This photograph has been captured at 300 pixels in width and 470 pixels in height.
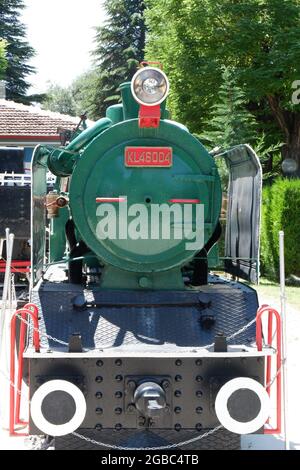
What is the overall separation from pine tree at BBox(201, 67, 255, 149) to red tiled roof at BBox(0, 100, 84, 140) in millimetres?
4730

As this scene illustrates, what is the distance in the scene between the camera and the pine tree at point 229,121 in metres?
18.5

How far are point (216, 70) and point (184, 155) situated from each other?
54.3ft

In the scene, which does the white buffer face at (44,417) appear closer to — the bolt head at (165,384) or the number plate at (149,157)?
the bolt head at (165,384)

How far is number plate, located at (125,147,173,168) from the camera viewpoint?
15.0 feet

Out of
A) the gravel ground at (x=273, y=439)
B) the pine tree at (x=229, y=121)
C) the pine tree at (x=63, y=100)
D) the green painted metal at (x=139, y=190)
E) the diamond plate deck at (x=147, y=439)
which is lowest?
the gravel ground at (x=273, y=439)

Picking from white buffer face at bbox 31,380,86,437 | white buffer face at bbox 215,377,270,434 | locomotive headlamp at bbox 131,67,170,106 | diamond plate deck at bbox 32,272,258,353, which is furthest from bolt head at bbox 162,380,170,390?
locomotive headlamp at bbox 131,67,170,106

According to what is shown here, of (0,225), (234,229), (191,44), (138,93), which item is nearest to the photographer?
(138,93)

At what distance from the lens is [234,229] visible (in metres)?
5.66

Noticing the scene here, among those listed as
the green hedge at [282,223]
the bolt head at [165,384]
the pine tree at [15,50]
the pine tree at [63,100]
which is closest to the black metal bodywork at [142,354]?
the bolt head at [165,384]

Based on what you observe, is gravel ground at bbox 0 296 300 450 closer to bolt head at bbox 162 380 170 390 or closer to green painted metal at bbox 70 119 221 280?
bolt head at bbox 162 380 170 390

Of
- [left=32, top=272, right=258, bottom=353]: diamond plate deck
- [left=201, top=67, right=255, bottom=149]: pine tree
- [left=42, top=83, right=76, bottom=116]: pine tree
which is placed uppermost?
[left=42, top=83, right=76, bottom=116]: pine tree

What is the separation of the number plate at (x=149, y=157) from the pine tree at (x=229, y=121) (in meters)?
13.7

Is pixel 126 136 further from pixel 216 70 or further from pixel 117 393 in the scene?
pixel 216 70

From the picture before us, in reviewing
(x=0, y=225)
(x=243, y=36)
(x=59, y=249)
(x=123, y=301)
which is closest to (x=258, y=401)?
(x=123, y=301)
